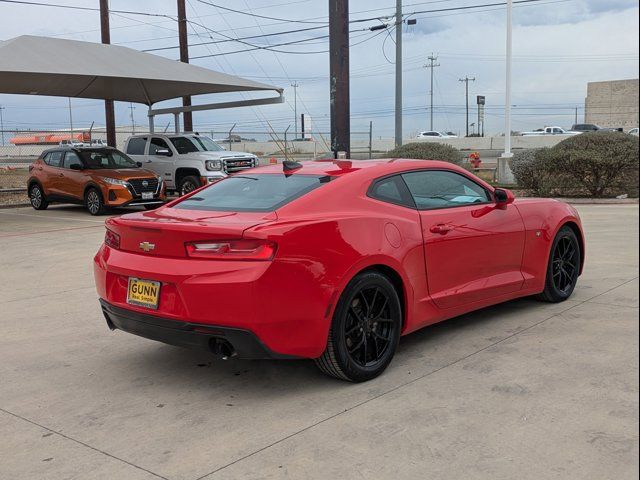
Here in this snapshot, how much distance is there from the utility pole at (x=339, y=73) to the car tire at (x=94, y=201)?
5.76 meters

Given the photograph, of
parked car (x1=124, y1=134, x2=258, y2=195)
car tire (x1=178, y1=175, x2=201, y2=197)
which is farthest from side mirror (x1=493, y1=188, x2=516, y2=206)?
car tire (x1=178, y1=175, x2=201, y2=197)

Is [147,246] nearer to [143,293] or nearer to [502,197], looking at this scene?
[143,293]

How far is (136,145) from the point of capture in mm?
18984

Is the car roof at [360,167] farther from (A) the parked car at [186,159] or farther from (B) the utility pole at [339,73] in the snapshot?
(A) the parked car at [186,159]

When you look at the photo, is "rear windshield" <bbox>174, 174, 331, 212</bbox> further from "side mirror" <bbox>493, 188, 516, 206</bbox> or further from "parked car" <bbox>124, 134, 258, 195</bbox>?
"parked car" <bbox>124, 134, 258, 195</bbox>

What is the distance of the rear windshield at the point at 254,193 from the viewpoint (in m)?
4.32

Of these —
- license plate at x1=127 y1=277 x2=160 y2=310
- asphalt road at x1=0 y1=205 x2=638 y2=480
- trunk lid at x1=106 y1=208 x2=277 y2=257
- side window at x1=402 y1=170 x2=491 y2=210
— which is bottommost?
asphalt road at x1=0 y1=205 x2=638 y2=480

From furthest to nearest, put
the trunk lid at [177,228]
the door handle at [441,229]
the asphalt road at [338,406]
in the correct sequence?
the door handle at [441,229], the trunk lid at [177,228], the asphalt road at [338,406]

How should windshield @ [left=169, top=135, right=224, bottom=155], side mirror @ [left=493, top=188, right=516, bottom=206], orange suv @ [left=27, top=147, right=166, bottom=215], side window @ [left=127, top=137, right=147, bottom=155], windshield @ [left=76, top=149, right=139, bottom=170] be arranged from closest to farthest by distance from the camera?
side mirror @ [left=493, top=188, right=516, bottom=206] → orange suv @ [left=27, top=147, right=166, bottom=215] → windshield @ [left=76, top=149, right=139, bottom=170] → windshield @ [left=169, top=135, right=224, bottom=155] → side window @ [left=127, top=137, right=147, bottom=155]

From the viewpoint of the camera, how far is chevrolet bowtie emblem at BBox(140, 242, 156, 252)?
402cm

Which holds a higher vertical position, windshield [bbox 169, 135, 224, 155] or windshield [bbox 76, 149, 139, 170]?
windshield [bbox 169, 135, 224, 155]

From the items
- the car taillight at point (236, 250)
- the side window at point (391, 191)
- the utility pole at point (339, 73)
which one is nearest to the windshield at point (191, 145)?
the utility pole at point (339, 73)

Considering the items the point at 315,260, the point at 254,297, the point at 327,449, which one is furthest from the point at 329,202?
the point at 327,449

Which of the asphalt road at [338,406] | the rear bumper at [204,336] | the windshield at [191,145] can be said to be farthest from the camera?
the windshield at [191,145]
